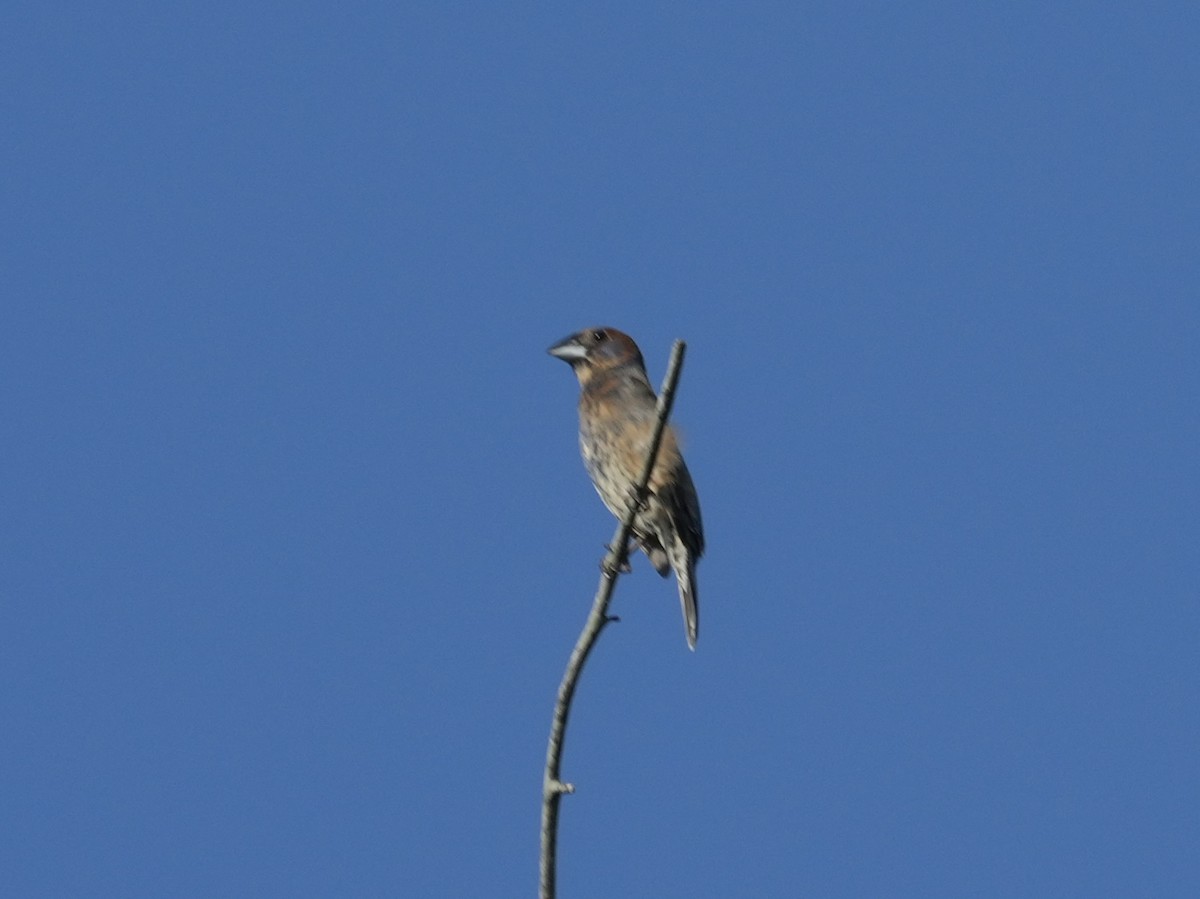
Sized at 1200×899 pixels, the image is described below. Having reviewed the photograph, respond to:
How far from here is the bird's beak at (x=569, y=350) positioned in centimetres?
871

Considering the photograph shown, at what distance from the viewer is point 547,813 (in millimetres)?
4117

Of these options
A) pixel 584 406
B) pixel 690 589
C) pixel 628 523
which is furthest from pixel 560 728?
pixel 584 406

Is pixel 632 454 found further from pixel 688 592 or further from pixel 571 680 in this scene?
pixel 571 680

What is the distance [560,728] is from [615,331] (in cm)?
457

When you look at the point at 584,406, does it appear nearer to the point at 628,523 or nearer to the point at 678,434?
the point at 678,434

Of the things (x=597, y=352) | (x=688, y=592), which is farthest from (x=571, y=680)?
(x=597, y=352)

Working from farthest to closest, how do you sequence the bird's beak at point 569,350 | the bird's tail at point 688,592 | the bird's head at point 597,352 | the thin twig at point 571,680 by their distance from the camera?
the bird's beak at point 569,350
the bird's head at point 597,352
the bird's tail at point 688,592
the thin twig at point 571,680

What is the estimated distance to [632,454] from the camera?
303 inches

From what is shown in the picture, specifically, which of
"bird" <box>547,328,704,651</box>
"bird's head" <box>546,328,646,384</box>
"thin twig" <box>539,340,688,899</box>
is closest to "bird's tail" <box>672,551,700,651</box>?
"bird" <box>547,328,704,651</box>

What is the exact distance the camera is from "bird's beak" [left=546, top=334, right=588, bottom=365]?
343 inches

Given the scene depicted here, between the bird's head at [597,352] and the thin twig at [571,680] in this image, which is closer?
the thin twig at [571,680]

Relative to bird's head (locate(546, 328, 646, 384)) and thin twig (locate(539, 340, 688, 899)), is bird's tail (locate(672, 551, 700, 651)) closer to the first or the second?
bird's head (locate(546, 328, 646, 384))

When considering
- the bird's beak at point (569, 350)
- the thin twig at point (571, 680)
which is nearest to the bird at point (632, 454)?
the bird's beak at point (569, 350)

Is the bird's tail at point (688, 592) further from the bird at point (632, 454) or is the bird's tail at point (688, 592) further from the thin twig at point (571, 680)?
the thin twig at point (571, 680)
